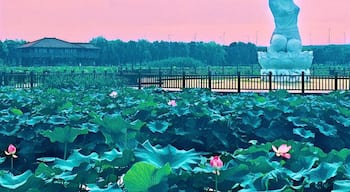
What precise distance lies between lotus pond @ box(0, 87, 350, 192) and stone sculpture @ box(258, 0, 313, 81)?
20.1 metres

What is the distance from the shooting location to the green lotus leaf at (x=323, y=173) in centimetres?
273

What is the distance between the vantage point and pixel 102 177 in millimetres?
3031

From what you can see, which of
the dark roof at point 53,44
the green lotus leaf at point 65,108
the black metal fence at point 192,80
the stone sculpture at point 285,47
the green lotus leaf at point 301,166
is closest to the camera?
the green lotus leaf at point 301,166

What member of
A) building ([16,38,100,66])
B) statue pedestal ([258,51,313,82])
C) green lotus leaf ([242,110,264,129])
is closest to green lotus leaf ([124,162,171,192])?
green lotus leaf ([242,110,264,129])

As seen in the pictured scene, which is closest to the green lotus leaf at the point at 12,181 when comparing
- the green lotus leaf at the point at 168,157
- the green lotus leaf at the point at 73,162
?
the green lotus leaf at the point at 73,162

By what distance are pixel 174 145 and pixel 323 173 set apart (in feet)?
11.6

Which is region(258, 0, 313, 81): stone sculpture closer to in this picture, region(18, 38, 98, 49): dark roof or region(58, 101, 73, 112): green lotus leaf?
region(58, 101, 73, 112): green lotus leaf

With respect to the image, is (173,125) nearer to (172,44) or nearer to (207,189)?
(207,189)

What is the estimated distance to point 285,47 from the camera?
95.4 feet

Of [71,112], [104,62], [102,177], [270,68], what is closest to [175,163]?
[102,177]

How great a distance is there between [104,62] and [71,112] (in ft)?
209

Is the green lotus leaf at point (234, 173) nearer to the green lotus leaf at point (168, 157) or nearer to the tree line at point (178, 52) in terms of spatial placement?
the green lotus leaf at point (168, 157)

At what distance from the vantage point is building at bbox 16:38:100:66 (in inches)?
2457

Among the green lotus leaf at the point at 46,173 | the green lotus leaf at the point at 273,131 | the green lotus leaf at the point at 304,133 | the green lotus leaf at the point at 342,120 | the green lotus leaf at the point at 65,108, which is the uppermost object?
the green lotus leaf at the point at 46,173
